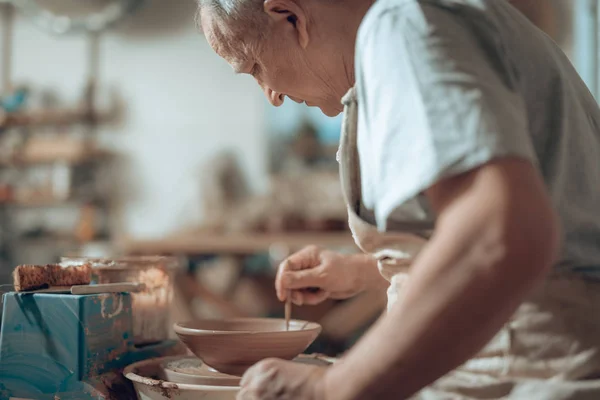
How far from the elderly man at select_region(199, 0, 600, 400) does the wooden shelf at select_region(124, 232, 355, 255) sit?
8.90ft

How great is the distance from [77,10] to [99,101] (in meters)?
0.74

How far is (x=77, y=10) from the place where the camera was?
191 inches

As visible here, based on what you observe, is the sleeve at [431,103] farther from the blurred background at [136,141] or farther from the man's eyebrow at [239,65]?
the blurred background at [136,141]

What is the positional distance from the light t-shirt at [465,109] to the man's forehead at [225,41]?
32 cm

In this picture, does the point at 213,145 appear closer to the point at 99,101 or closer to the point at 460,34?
the point at 99,101

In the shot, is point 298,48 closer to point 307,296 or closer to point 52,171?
point 307,296

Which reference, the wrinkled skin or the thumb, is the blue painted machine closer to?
the thumb

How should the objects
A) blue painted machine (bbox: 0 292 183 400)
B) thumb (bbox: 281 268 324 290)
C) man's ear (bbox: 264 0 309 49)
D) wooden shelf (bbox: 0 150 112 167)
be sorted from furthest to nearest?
wooden shelf (bbox: 0 150 112 167) → thumb (bbox: 281 268 324 290) → blue painted machine (bbox: 0 292 183 400) → man's ear (bbox: 264 0 309 49)

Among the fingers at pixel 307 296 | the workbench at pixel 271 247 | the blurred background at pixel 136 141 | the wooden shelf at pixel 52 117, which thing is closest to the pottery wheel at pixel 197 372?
the fingers at pixel 307 296

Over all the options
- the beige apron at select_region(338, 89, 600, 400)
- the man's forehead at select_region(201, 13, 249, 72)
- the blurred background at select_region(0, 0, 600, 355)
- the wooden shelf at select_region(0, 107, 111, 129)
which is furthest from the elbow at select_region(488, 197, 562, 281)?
the wooden shelf at select_region(0, 107, 111, 129)

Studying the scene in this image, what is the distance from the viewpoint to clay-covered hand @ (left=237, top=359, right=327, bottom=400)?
67 centimetres

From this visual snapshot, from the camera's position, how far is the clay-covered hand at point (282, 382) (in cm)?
67

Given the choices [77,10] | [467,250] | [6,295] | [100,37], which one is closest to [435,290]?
[467,250]

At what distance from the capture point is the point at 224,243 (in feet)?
11.8
